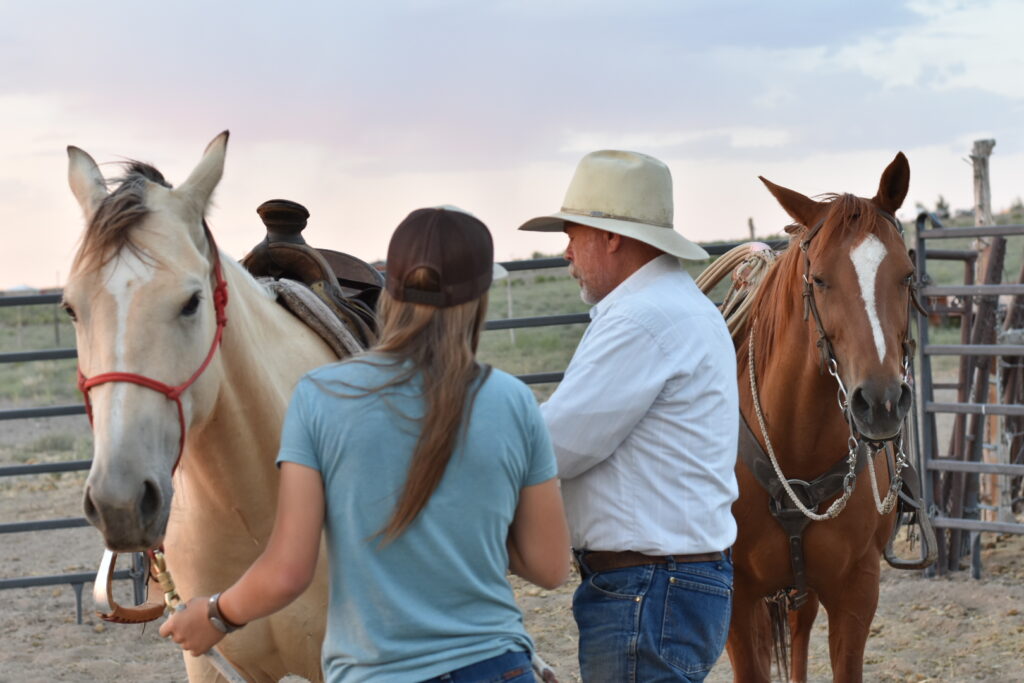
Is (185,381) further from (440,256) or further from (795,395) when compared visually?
(795,395)

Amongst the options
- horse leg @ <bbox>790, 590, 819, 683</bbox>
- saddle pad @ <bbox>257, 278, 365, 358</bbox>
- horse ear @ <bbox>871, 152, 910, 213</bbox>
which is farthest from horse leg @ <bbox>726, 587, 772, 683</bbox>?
saddle pad @ <bbox>257, 278, 365, 358</bbox>

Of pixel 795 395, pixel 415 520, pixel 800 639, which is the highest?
pixel 415 520

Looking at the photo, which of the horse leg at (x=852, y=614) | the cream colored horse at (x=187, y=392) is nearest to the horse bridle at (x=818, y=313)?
the horse leg at (x=852, y=614)

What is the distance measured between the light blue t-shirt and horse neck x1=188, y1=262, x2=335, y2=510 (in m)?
0.72

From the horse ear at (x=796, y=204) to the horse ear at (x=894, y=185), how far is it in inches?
7.9

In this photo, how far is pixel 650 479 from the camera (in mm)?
2195

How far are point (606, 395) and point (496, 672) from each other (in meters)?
0.63

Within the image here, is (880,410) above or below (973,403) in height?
above

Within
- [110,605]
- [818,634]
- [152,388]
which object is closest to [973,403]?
[818,634]

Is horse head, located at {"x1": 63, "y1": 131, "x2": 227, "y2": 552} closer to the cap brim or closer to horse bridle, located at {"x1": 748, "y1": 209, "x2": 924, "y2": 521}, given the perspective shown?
the cap brim

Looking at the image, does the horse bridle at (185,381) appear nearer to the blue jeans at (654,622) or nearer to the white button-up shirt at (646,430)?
the white button-up shirt at (646,430)

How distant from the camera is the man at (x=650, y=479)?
2.17m

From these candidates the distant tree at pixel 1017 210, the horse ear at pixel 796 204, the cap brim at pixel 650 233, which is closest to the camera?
the cap brim at pixel 650 233

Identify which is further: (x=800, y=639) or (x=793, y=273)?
(x=800, y=639)
